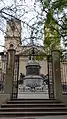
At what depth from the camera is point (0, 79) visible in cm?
1198

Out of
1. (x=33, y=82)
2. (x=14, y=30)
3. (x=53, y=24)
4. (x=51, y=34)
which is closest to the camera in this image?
(x=14, y=30)

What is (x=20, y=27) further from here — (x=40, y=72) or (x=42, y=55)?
(x=40, y=72)

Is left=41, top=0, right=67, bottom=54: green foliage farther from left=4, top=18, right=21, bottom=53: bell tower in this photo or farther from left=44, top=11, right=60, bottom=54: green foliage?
left=4, top=18, right=21, bottom=53: bell tower

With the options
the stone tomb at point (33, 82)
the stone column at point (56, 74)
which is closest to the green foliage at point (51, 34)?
the stone column at point (56, 74)

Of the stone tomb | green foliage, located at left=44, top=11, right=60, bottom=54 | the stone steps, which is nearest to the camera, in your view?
the stone steps

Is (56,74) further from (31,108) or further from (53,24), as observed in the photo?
(53,24)

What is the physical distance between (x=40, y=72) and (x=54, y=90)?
7.69 metres

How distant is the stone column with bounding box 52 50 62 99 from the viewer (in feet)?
33.9

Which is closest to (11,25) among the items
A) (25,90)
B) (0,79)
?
(0,79)

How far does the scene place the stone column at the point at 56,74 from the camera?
10.3 metres

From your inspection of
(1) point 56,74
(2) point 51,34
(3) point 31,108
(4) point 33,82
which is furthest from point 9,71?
(4) point 33,82

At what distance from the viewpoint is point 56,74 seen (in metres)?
10.7

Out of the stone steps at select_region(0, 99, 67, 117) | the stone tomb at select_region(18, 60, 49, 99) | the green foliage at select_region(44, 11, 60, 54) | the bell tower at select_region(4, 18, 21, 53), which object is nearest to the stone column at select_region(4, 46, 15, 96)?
the stone steps at select_region(0, 99, 67, 117)

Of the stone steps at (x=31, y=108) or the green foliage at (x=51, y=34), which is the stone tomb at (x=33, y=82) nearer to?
the stone steps at (x=31, y=108)
